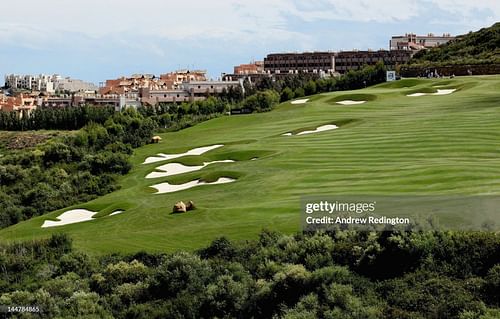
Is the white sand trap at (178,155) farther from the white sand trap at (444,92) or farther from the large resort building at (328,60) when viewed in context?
the large resort building at (328,60)

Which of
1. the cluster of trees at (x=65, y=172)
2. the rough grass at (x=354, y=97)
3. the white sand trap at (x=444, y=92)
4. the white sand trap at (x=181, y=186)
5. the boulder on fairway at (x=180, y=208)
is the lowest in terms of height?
the cluster of trees at (x=65, y=172)

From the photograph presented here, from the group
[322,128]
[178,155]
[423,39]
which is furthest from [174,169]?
[423,39]

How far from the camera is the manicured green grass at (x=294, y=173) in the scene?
87.6 feet

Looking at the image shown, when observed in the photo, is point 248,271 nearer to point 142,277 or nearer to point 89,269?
point 142,277

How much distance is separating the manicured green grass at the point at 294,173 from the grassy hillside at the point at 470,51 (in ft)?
122

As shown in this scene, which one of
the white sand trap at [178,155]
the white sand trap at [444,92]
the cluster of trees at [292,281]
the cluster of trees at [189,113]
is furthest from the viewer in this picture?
the cluster of trees at [189,113]

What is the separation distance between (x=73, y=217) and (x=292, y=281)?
19054 mm

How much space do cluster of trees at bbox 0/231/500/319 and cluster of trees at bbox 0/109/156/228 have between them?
17.6m

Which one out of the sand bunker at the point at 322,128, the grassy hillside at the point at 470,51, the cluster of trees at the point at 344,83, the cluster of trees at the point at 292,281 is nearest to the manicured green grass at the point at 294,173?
the sand bunker at the point at 322,128

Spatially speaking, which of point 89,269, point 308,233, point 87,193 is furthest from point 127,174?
point 308,233

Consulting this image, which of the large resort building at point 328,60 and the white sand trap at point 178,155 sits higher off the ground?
the large resort building at point 328,60

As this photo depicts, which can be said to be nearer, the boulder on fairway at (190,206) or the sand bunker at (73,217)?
the boulder on fairway at (190,206)

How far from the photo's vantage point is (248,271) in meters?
21.0

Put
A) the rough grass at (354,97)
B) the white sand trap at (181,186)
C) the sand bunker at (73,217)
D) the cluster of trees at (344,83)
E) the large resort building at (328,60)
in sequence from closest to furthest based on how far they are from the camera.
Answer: the sand bunker at (73,217)
the white sand trap at (181,186)
the rough grass at (354,97)
the cluster of trees at (344,83)
the large resort building at (328,60)
